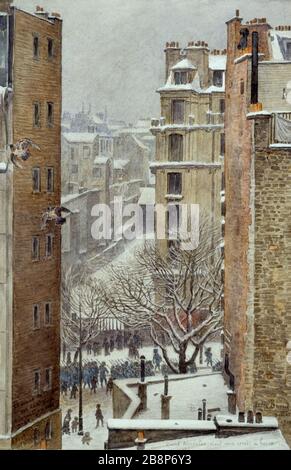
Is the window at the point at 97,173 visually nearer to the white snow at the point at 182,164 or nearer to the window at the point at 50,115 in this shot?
the white snow at the point at 182,164

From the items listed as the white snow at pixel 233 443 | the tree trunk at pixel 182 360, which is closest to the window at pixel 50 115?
the tree trunk at pixel 182 360

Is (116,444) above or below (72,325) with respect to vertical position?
below

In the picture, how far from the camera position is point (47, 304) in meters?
10.6

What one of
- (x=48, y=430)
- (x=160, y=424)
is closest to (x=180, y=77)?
(x=160, y=424)

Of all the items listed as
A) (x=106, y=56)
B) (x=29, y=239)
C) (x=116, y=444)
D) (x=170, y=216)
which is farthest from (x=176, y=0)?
(x=116, y=444)

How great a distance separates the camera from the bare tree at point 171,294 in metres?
A: 10.4

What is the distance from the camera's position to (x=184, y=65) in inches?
405

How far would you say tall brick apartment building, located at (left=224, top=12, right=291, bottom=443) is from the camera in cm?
988

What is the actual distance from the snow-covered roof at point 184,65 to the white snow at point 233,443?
3975 millimetres

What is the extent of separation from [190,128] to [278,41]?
1323 millimetres

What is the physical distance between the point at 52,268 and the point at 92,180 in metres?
1.11

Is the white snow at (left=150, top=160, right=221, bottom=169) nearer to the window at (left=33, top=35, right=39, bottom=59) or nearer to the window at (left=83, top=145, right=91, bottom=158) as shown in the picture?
the window at (left=83, top=145, right=91, bottom=158)
